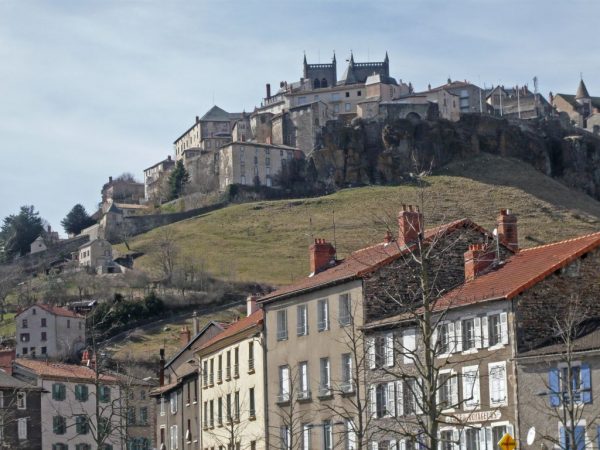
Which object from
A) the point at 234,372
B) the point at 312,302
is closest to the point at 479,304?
the point at 312,302

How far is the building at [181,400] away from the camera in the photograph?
269ft

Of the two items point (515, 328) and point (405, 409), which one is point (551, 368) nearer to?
point (515, 328)

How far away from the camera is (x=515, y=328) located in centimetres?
5194

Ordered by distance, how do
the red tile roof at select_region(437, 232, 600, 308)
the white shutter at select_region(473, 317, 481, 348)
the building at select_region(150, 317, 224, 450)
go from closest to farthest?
1. the red tile roof at select_region(437, 232, 600, 308)
2. the white shutter at select_region(473, 317, 481, 348)
3. the building at select_region(150, 317, 224, 450)

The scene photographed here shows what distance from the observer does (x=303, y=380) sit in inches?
2559

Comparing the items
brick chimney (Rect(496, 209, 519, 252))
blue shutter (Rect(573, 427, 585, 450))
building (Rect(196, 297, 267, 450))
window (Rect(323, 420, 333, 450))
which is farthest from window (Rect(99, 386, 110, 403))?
blue shutter (Rect(573, 427, 585, 450))

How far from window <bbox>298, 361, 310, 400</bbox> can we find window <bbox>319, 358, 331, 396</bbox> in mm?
1242

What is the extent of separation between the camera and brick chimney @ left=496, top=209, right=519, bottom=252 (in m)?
62.0

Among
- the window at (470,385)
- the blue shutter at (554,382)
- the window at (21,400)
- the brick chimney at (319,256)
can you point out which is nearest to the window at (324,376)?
the brick chimney at (319,256)

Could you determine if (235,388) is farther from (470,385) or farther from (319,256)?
(470,385)

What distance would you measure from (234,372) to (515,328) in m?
24.7

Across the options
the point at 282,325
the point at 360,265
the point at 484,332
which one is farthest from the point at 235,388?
the point at 484,332

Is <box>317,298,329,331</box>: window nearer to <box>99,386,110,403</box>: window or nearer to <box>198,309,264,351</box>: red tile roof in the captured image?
<box>198,309,264,351</box>: red tile roof

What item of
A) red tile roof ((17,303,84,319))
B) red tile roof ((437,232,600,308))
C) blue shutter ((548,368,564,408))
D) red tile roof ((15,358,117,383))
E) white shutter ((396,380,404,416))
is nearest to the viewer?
blue shutter ((548,368,564,408))
